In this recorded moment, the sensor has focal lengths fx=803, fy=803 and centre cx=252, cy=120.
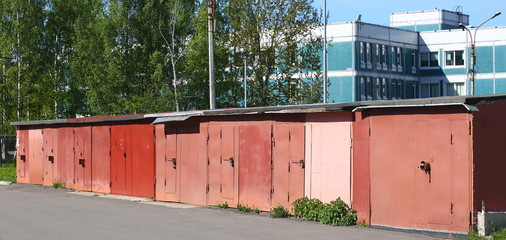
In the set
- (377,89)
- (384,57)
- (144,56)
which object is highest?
(384,57)

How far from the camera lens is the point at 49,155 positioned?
30203mm

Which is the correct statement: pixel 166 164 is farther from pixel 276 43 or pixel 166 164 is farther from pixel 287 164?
pixel 276 43

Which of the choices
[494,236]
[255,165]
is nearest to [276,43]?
[255,165]

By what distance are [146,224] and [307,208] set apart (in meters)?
3.53

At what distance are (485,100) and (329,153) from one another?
157 inches

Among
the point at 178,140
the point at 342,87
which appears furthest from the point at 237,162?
the point at 342,87

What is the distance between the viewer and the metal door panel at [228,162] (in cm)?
2038

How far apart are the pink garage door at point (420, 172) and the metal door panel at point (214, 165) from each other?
18.4 feet

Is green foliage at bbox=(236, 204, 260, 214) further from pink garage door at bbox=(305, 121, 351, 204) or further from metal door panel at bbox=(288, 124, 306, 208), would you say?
pink garage door at bbox=(305, 121, 351, 204)

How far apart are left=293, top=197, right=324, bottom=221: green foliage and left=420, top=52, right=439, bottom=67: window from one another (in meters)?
60.9

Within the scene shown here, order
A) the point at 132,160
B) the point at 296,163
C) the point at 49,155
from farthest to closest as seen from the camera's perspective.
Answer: the point at 49,155, the point at 132,160, the point at 296,163

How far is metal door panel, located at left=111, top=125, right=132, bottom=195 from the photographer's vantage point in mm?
25016

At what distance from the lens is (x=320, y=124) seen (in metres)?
17.9

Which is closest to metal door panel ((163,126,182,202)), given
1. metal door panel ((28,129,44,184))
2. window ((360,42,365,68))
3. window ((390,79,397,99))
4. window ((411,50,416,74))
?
metal door panel ((28,129,44,184))
